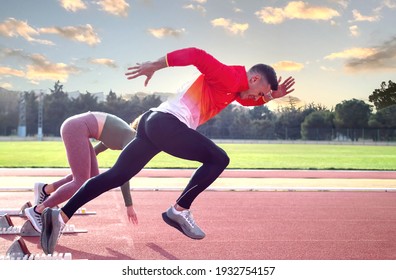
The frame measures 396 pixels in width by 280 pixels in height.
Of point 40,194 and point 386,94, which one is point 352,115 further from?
point 40,194

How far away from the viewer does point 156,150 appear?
156 inches

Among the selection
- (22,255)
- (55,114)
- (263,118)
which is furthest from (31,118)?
(22,255)

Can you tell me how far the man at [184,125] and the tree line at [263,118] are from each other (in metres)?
35.3

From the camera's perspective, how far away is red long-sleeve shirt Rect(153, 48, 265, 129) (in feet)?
12.3

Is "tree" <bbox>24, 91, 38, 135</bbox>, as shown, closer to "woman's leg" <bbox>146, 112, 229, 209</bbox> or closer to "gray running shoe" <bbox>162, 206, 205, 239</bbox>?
"gray running shoe" <bbox>162, 206, 205, 239</bbox>

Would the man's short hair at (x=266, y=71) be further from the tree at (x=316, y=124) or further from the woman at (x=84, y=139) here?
the tree at (x=316, y=124)

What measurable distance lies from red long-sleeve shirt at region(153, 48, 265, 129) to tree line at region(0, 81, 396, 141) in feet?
116

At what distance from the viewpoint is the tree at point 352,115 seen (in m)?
42.7

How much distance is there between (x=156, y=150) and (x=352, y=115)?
4193 cm

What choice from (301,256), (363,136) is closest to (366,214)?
(301,256)

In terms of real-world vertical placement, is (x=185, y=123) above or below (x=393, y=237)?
above

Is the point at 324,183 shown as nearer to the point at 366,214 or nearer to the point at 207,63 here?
the point at 366,214
